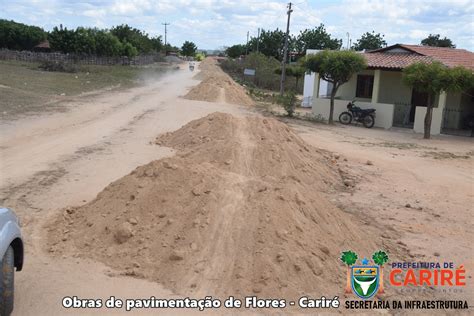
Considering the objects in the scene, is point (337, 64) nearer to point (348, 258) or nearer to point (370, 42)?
point (348, 258)

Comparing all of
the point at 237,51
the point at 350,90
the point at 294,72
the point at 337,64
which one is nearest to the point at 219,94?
the point at 350,90

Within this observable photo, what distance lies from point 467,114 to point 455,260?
18828mm

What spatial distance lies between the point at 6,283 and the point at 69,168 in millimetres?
6394

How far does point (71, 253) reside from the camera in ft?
18.6

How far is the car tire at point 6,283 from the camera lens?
4000mm

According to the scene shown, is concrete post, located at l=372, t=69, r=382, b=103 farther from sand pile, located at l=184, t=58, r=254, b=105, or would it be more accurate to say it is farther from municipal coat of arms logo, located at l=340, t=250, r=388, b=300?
municipal coat of arms logo, located at l=340, t=250, r=388, b=300

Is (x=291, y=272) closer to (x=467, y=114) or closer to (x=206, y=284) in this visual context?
(x=206, y=284)

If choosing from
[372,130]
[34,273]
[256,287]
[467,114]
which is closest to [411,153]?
[372,130]

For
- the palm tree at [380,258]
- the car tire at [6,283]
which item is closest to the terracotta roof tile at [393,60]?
the palm tree at [380,258]

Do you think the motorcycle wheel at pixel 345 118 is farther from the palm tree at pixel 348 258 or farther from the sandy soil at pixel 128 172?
the palm tree at pixel 348 258

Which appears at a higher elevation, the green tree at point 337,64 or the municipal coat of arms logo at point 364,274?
the green tree at point 337,64

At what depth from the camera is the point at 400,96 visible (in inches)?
960

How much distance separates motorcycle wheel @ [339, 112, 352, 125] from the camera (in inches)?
922

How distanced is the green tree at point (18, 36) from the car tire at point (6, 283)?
61.0 m
